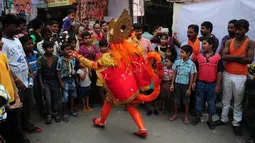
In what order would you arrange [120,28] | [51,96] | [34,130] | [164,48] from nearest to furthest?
[120,28] → [34,130] → [51,96] → [164,48]

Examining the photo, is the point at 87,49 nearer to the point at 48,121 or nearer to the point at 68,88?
the point at 68,88

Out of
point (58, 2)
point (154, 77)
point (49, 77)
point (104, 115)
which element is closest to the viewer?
point (154, 77)

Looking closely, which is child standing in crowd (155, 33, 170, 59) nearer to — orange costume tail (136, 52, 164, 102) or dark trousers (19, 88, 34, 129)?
orange costume tail (136, 52, 164, 102)

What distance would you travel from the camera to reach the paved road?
3641mm

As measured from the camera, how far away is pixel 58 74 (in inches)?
160

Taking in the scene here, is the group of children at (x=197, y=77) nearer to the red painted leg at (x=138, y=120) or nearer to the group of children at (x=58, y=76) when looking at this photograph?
the red painted leg at (x=138, y=120)

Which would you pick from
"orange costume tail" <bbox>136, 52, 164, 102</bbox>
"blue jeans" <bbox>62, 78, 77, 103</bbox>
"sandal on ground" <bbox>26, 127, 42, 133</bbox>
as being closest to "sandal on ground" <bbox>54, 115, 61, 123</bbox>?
"blue jeans" <bbox>62, 78, 77, 103</bbox>

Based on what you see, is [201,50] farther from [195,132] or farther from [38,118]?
[38,118]

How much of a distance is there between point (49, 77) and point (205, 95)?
2.84 m

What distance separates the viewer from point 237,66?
3.88 meters

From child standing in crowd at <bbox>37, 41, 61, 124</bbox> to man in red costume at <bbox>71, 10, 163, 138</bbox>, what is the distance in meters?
0.75

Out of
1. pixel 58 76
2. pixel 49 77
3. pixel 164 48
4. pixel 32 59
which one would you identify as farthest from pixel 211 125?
pixel 32 59

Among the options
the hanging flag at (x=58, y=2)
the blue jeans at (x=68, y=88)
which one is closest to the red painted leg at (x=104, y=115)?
the blue jeans at (x=68, y=88)

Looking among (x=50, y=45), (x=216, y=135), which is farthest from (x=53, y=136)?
(x=216, y=135)
